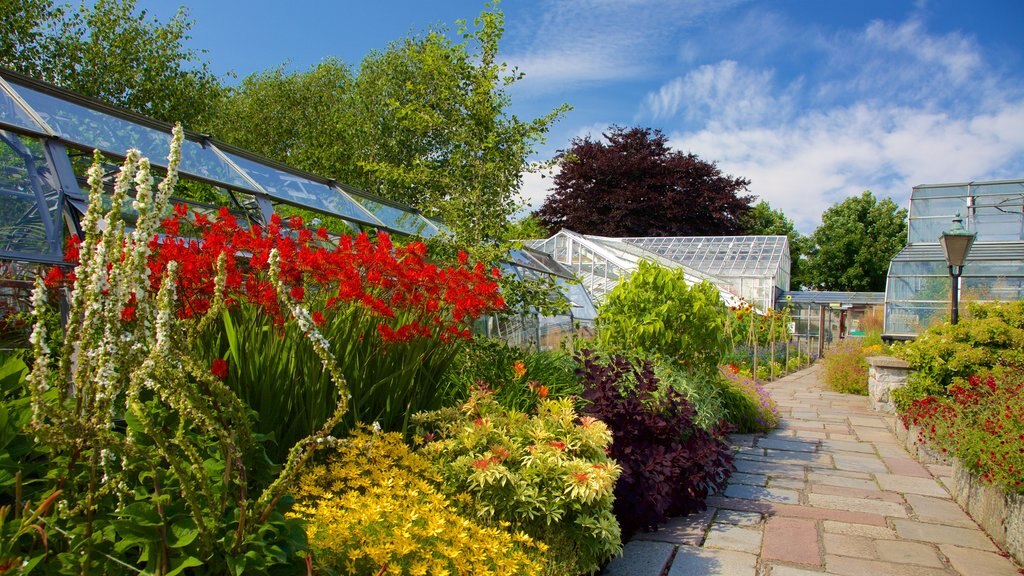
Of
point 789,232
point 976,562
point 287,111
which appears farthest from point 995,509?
point 789,232

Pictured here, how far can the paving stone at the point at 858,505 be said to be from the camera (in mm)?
4469

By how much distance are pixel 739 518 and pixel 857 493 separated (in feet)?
4.21

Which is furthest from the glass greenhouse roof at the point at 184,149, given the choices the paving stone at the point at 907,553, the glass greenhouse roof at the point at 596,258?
the glass greenhouse roof at the point at 596,258

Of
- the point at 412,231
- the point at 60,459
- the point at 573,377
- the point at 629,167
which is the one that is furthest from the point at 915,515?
the point at 629,167

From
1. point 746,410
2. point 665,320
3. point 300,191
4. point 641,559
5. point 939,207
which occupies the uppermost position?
point 939,207

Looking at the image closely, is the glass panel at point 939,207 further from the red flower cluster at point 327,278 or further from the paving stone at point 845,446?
the red flower cluster at point 327,278

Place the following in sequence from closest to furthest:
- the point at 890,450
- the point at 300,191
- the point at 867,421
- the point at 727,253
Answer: the point at 890,450 < the point at 300,191 < the point at 867,421 < the point at 727,253

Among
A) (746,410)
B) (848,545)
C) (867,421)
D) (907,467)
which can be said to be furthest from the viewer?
(867,421)

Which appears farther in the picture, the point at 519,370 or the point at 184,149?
the point at 184,149

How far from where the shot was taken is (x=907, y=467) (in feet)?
19.0

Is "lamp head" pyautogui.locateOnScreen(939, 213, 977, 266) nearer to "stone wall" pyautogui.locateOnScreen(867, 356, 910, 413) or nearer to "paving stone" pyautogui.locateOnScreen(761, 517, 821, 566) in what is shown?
"stone wall" pyautogui.locateOnScreen(867, 356, 910, 413)

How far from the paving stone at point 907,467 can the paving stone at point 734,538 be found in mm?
2361

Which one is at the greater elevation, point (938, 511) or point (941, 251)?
point (941, 251)

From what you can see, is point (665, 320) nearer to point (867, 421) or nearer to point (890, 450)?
point (890, 450)
